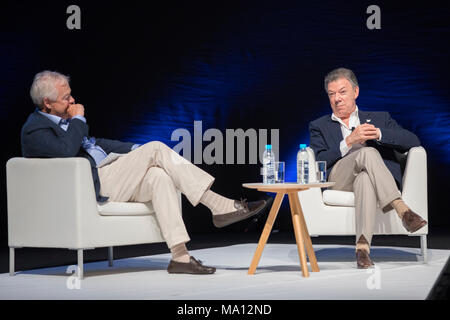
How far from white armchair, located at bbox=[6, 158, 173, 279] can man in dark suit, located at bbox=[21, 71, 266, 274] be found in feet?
0.27

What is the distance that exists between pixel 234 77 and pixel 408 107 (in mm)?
1636

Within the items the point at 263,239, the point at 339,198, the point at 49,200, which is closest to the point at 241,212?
the point at 263,239

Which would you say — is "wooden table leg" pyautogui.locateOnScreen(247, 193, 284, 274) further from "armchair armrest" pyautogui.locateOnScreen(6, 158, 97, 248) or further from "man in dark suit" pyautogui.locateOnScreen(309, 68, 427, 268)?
"armchair armrest" pyautogui.locateOnScreen(6, 158, 97, 248)

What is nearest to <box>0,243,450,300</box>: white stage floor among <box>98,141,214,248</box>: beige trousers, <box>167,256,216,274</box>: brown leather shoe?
<box>167,256,216,274</box>: brown leather shoe

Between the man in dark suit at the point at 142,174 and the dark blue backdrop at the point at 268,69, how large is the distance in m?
2.58

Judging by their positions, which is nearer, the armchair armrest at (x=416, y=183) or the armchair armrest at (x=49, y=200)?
the armchair armrest at (x=49, y=200)

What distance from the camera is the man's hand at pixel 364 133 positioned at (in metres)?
4.21

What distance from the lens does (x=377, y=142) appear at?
435cm

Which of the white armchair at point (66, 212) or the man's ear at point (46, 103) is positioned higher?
the man's ear at point (46, 103)

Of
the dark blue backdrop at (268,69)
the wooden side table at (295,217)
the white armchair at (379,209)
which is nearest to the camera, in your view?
the wooden side table at (295,217)

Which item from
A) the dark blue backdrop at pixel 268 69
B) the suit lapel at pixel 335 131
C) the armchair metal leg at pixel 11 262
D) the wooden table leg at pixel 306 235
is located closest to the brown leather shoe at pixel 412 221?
the wooden table leg at pixel 306 235

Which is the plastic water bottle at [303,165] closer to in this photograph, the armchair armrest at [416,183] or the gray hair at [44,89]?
the armchair armrest at [416,183]

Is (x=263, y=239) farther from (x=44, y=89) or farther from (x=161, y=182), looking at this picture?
(x=44, y=89)
